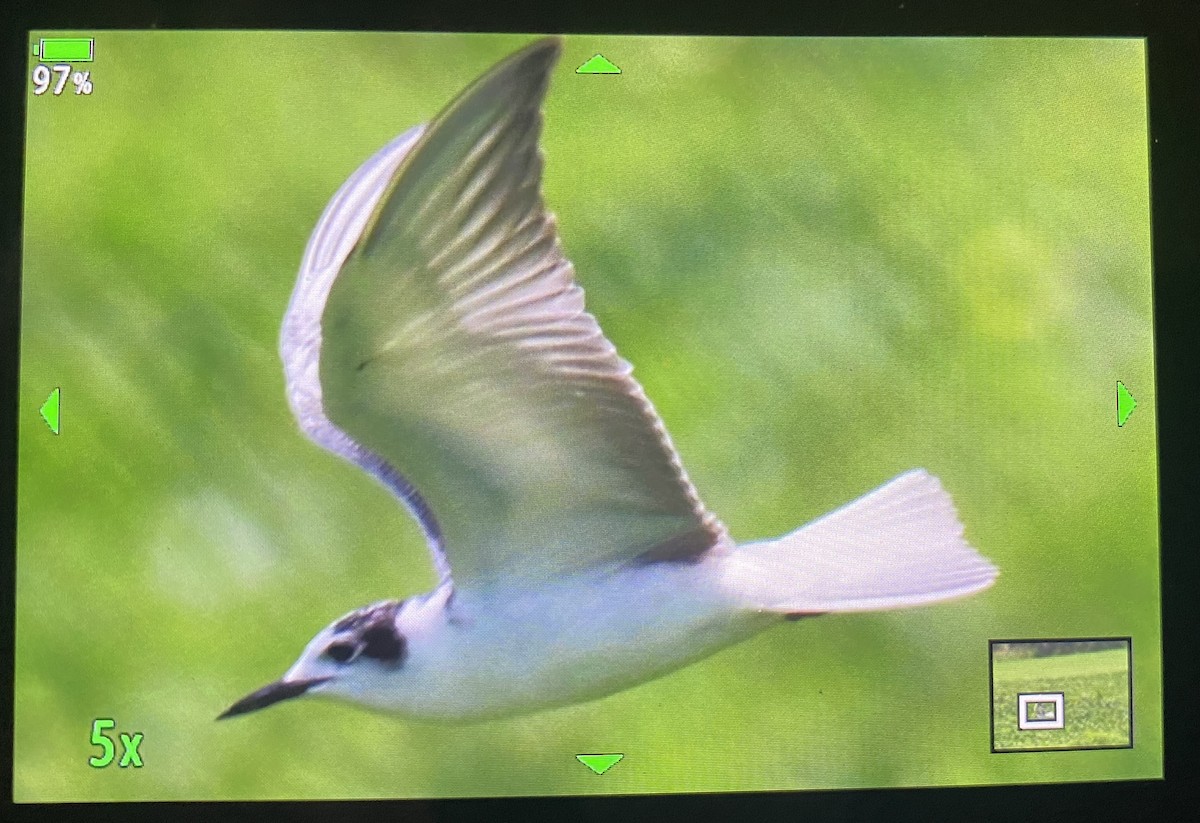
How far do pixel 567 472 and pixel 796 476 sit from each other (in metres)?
0.35

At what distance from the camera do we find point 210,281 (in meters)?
1.60

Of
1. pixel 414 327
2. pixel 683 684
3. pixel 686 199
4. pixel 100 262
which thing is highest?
pixel 686 199

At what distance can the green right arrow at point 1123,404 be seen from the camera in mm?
1655

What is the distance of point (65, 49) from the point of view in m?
1.61

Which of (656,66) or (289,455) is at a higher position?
(656,66)

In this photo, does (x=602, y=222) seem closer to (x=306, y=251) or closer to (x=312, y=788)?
(x=306, y=251)

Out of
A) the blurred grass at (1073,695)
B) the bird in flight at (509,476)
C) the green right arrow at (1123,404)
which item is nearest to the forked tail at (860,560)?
the bird in flight at (509,476)

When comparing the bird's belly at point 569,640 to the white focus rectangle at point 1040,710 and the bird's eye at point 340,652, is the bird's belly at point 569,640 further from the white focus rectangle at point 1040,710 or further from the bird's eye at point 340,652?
the white focus rectangle at point 1040,710

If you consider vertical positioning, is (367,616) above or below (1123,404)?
below

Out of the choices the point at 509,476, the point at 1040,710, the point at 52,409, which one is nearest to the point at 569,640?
the point at 509,476

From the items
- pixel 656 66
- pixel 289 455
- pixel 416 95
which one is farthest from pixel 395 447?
pixel 656 66

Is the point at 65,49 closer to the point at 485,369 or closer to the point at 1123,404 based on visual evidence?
the point at 485,369

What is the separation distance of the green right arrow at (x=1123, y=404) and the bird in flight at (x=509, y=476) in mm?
304

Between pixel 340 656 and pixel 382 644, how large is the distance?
2.5 inches
